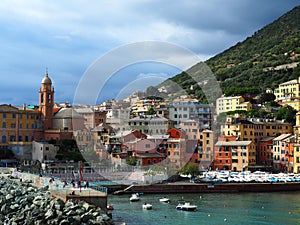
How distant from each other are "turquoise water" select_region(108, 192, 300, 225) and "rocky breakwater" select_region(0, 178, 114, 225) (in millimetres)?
5027

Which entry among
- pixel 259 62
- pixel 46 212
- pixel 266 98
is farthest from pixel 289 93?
pixel 46 212

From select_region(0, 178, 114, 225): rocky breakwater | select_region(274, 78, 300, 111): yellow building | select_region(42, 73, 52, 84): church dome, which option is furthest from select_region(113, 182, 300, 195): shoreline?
select_region(274, 78, 300, 111): yellow building

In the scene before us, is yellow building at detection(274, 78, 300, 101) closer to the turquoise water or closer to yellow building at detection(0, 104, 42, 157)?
yellow building at detection(0, 104, 42, 157)

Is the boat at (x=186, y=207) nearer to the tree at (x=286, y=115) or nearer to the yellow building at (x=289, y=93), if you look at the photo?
the tree at (x=286, y=115)

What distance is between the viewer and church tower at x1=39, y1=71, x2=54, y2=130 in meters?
60.1

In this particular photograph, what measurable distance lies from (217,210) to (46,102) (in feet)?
108

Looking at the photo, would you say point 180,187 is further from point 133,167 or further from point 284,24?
point 284,24

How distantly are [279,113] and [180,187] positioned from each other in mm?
29908

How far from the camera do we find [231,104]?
80.2m

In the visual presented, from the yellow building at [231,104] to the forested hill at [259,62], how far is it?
409 cm

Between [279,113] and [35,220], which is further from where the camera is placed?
[279,113]

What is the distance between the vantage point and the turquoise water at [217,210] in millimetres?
29188

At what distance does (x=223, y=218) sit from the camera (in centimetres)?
2980

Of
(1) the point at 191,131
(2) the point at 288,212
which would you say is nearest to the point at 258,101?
(1) the point at 191,131
